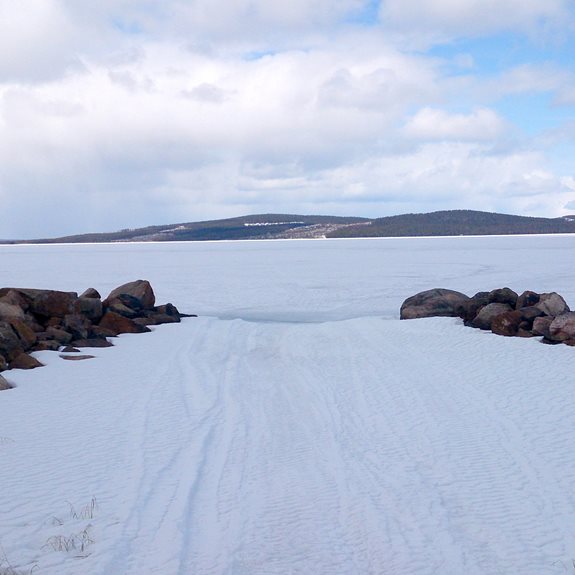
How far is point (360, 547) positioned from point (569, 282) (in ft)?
102

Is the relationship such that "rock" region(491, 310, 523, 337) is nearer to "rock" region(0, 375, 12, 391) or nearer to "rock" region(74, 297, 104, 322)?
"rock" region(74, 297, 104, 322)

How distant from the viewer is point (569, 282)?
111 feet

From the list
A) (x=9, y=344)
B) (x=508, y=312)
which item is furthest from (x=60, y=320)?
(x=508, y=312)

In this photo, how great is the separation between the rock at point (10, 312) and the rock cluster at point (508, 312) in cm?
1073

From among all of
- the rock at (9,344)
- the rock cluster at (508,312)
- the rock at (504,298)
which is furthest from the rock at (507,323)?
the rock at (9,344)

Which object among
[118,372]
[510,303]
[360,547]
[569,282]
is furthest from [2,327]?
[569,282]

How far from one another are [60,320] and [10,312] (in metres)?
1.80

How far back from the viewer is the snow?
546 cm

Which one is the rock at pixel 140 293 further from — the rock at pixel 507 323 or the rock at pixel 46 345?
the rock at pixel 507 323

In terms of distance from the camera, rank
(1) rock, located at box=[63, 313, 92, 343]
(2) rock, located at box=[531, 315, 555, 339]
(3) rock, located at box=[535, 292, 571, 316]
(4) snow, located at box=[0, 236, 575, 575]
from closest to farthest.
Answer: (4) snow, located at box=[0, 236, 575, 575]
(2) rock, located at box=[531, 315, 555, 339]
(1) rock, located at box=[63, 313, 92, 343]
(3) rock, located at box=[535, 292, 571, 316]

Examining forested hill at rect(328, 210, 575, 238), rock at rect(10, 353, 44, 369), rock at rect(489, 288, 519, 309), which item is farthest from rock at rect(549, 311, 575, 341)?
forested hill at rect(328, 210, 575, 238)

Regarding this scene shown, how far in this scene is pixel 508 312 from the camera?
57.9ft

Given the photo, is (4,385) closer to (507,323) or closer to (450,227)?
Result: (507,323)

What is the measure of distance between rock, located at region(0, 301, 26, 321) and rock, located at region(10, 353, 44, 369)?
6.34 feet
